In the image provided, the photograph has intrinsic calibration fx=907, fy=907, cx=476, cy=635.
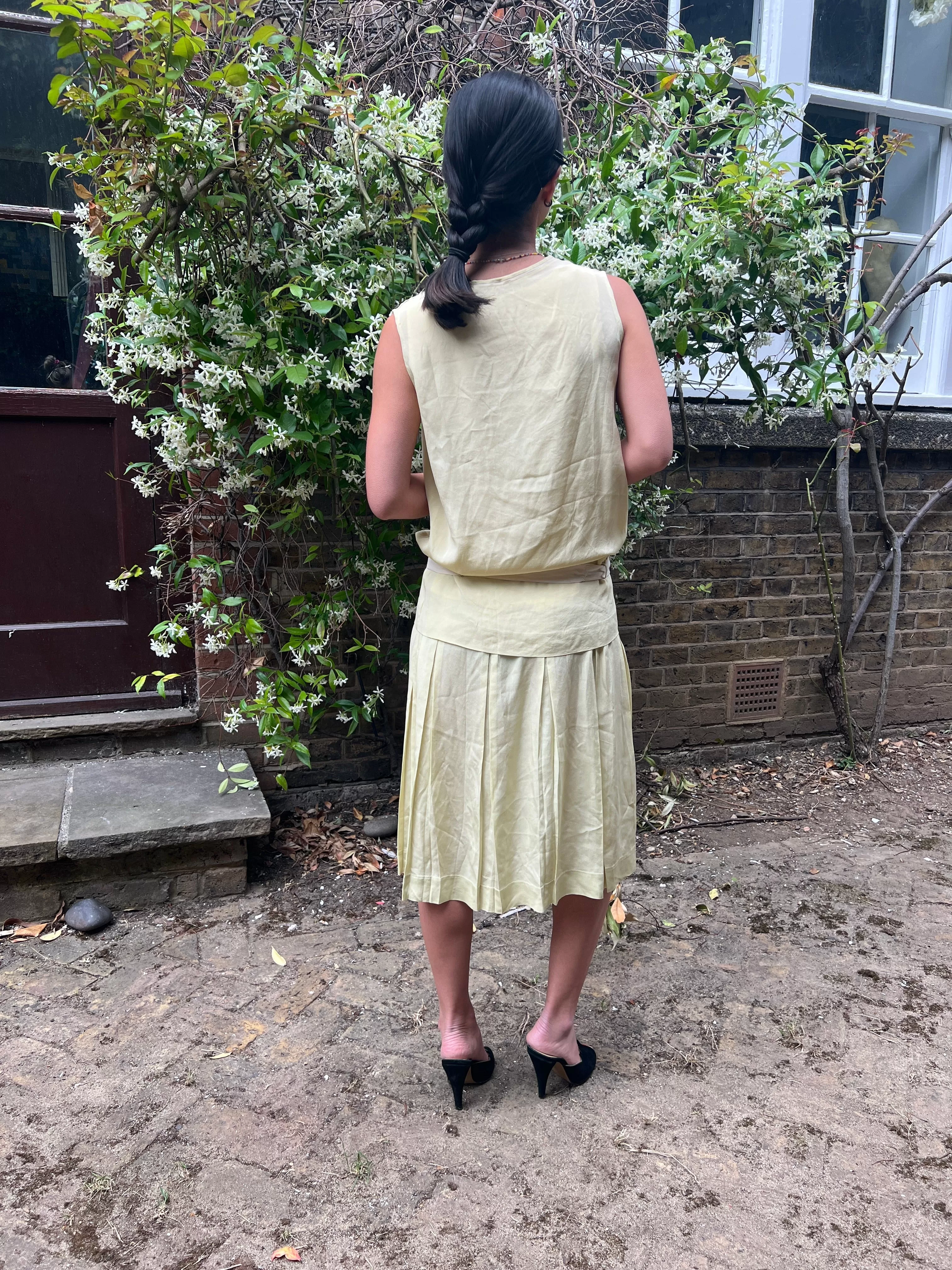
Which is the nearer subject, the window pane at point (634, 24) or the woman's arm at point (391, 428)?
the woman's arm at point (391, 428)

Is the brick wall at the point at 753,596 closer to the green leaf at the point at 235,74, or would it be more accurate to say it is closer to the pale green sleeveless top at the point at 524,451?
the pale green sleeveless top at the point at 524,451

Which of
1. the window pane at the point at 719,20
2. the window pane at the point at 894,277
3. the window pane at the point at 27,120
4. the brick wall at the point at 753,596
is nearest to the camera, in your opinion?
the window pane at the point at 27,120

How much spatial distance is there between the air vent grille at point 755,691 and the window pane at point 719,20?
264 centimetres

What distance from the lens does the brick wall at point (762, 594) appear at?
12.5 ft

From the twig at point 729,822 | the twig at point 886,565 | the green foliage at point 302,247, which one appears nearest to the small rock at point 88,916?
the green foliage at point 302,247

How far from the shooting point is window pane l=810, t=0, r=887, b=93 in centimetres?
407

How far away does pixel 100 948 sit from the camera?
100 inches

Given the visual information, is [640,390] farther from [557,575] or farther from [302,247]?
[302,247]

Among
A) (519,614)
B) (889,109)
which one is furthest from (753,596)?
(519,614)

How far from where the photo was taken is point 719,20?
3.89 m

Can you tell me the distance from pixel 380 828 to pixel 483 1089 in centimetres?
130

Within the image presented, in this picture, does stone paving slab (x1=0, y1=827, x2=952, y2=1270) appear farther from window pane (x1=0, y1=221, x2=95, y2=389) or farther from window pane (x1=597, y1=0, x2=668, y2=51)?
window pane (x1=597, y1=0, x2=668, y2=51)

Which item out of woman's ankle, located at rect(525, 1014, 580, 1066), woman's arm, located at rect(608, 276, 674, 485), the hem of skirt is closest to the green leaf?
woman's arm, located at rect(608, 276, 674, 485)

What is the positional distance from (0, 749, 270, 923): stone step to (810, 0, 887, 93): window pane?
399cm
